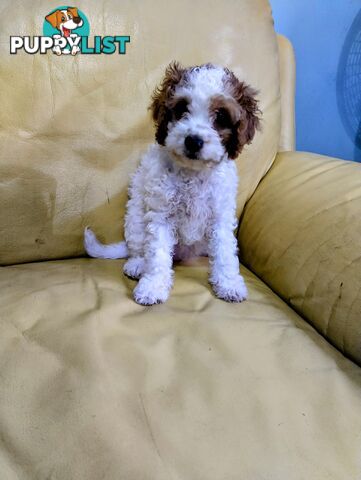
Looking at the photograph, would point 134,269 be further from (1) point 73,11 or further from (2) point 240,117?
(1) point 73,11

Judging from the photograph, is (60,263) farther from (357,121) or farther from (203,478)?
(357,121)

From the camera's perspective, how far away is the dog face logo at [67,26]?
1113 mm

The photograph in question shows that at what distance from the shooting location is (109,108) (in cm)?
119

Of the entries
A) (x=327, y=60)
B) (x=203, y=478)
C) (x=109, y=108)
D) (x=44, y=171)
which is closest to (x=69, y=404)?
(x=203, y=478)

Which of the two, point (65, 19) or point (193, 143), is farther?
point (65, 19)

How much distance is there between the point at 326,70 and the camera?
1720mm

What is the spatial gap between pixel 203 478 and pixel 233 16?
1.21 metres

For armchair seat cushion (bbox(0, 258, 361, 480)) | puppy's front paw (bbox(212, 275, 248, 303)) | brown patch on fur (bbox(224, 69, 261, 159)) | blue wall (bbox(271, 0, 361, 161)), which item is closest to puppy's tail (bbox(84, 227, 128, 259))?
armchair seat cushion (bbox(0, 258, 361, 480))

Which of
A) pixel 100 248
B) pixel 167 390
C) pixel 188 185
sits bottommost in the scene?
pixel 167 390

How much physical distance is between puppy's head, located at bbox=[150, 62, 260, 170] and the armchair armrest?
0.23 metres

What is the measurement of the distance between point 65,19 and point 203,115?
0.47 meters

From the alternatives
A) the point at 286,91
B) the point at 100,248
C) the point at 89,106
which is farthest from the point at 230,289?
the point at 286,91

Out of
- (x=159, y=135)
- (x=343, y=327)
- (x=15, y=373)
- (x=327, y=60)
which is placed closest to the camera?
(x=15, y=373)

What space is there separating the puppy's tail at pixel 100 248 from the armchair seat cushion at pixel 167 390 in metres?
0.19
